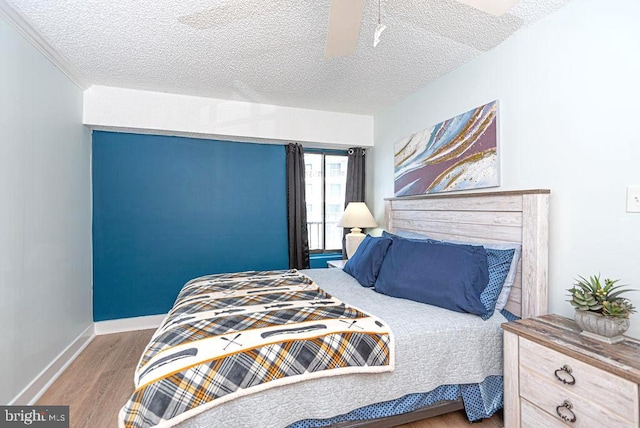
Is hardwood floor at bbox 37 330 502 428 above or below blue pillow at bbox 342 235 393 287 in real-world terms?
below

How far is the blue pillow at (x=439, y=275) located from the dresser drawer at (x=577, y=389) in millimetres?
363

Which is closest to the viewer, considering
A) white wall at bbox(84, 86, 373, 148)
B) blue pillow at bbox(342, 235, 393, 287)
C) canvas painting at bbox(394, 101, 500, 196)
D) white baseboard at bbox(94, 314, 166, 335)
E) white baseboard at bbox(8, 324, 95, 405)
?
white baseboard at bbox(8, 324, 95, 405)

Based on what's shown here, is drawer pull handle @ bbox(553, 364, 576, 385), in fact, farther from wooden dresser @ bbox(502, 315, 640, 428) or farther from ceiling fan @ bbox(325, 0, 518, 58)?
ceiling fan @ bbox(325, 0, 518, 58)

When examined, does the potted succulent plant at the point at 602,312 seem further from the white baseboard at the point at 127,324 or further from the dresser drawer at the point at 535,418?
the white baseboard at the point at 127,324

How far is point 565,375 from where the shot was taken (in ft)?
4.48

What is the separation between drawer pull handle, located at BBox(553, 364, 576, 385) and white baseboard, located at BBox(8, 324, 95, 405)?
289 cm

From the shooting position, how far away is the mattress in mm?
1325

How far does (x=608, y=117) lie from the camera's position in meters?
1.62

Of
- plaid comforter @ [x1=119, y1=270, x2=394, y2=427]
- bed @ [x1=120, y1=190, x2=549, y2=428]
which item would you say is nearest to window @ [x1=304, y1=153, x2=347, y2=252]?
bed @ [x1=120, y1=190, x2=549, y2=428]

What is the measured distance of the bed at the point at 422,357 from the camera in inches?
53.9

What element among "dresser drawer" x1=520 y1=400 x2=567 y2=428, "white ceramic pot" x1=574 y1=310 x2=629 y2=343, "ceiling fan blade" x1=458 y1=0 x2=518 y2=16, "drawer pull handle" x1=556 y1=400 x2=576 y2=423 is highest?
→ "ceiling fan blade" x1=458 y1=0 x2=518 y2=16

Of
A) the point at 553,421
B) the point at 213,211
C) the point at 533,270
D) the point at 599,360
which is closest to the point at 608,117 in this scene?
the point at 533,270

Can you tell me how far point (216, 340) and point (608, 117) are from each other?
2.20 metres

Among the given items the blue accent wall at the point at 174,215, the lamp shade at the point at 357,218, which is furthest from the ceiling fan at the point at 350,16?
the blue accent wall at the point at 174,215
